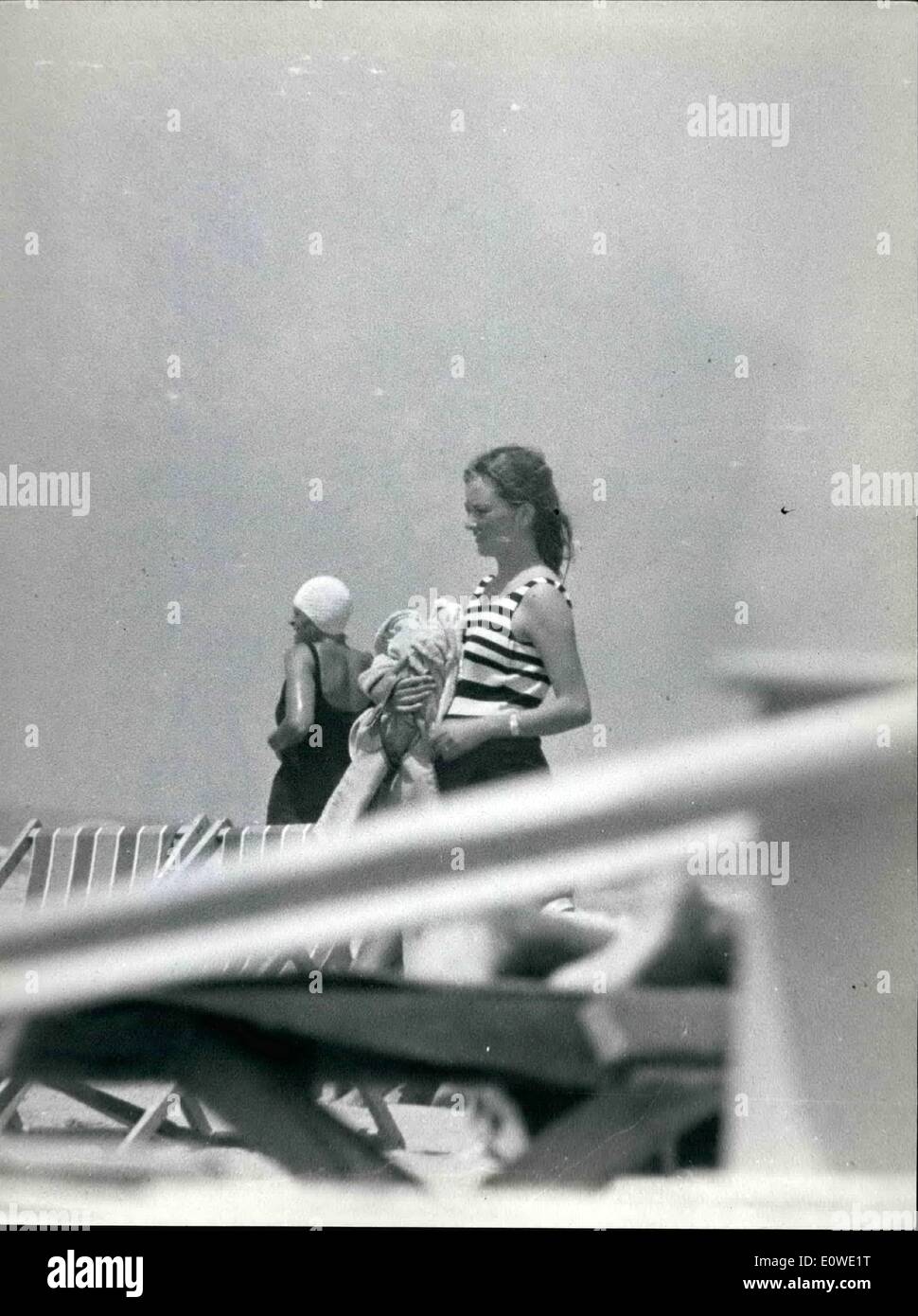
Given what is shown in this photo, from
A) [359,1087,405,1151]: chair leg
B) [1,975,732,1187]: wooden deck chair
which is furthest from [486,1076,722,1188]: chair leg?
[359,1087,405,1151]: chair leg

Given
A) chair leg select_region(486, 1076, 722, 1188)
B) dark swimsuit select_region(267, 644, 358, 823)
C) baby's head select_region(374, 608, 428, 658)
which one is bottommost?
chair leg select_region(486, 1076, 722, 1188)

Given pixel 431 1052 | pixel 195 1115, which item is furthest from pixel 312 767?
pixel 195 1115

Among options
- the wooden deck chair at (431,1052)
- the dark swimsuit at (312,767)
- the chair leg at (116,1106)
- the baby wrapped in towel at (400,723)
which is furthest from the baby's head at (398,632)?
the chair leg at (116,1106)

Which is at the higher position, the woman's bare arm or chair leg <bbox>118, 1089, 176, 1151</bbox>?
the woman's bare arm

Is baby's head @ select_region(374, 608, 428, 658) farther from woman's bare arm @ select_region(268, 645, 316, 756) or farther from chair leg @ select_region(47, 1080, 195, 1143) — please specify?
chair leg @ select_region(47, 1080, 195, 1143)

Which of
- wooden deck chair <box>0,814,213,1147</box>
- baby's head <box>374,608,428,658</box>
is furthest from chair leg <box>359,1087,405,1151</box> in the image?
baby's head <box>374,608,428,658</box>

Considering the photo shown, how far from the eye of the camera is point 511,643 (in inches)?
104

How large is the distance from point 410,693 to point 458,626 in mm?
158

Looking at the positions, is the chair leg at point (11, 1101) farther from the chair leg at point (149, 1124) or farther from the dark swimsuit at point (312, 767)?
the dark swimsuit at point (312, 767)

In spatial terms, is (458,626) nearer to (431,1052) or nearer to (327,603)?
(327,603)

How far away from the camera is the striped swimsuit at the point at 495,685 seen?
2619 mm

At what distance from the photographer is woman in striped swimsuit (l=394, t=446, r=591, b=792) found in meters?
2.62

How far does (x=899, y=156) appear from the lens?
8.74ft
